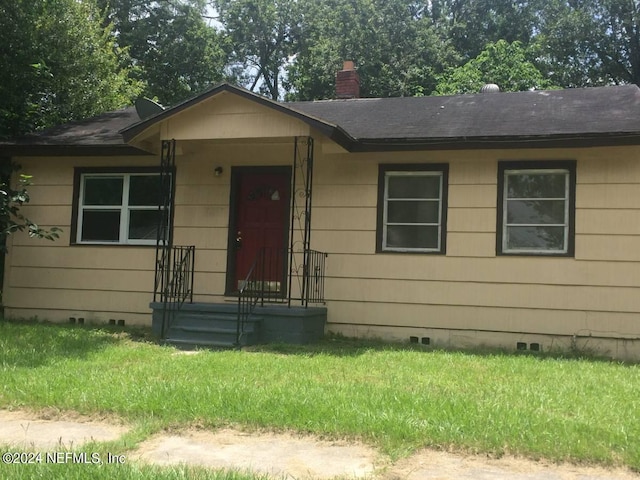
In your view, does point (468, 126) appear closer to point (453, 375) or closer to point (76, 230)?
point (453, 375)

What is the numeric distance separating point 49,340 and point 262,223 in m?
3.55

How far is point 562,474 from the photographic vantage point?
3699 millimetres

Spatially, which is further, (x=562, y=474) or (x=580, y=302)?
(x=580, y=302)

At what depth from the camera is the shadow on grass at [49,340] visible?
22.7 ft

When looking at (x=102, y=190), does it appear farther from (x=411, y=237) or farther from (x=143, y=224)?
(x=411, y=237)

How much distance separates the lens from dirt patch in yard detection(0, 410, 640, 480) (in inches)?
145

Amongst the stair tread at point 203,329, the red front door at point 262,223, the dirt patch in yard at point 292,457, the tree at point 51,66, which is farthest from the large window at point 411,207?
the tree at point 51,66

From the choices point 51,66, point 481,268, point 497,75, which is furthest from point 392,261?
point 497,75

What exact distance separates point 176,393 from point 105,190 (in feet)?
20.7

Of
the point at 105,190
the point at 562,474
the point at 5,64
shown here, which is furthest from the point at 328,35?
the point at 562,474

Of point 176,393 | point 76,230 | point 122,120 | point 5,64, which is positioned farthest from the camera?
point 5,64

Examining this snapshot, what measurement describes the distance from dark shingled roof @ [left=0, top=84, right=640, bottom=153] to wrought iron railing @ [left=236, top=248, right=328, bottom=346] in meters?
1.83

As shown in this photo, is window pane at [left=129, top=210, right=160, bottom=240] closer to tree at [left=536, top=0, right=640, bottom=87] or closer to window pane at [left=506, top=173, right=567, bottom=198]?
window pane at [left=506, top=173, right=567, bottom=198]

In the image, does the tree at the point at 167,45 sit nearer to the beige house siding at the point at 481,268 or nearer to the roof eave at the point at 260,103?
the roof eave at the point at 260,103
